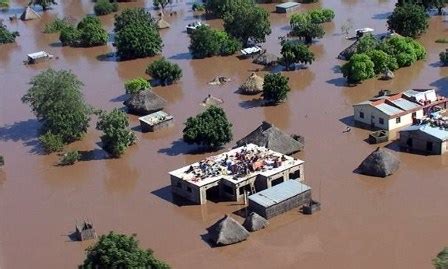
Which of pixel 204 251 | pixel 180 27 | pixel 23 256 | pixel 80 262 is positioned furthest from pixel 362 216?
pixel 180 27

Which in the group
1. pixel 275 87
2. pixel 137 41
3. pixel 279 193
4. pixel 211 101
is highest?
pixel 137 41

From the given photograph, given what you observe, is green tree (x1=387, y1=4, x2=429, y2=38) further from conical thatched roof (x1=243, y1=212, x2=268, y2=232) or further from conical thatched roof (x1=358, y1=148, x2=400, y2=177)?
conical thatched roof (x1=243, y1=212, x2=268, y2=232)

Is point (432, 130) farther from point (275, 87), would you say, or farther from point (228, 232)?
point (228, 232)

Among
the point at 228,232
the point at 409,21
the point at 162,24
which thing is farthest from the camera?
the point at 162,24

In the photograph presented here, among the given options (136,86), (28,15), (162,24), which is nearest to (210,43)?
(136,86)

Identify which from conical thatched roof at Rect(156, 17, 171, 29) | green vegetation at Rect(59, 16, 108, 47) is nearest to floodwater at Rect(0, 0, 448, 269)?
→ green vegetation at Rect(59, 16, 108, 47)

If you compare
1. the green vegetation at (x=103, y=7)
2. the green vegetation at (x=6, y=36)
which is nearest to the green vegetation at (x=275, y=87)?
the green vegetation at (x=6, y=36)
